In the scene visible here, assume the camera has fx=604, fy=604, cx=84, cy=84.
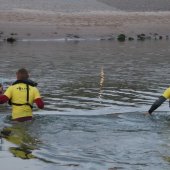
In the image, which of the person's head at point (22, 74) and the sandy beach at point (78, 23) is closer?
the person's head at point (22, 74)

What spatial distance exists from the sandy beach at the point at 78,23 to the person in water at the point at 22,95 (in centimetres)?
4100

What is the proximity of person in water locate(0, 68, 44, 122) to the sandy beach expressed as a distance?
41.0 m

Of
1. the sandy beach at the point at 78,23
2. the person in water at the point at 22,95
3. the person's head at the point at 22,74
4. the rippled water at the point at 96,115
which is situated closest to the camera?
the rippled water at the point at 96,115

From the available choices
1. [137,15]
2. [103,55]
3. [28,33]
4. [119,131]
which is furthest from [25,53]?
[137,15]

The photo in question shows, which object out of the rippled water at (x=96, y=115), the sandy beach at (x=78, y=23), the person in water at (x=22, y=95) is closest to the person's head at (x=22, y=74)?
the person in water at (x=22, y=95)

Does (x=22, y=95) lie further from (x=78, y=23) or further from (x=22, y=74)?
(x=78, y=23)

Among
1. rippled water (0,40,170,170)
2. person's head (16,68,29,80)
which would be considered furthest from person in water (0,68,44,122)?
rippled water (0,40,170,170)

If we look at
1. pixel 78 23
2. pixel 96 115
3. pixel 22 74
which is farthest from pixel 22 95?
pixel 78 23

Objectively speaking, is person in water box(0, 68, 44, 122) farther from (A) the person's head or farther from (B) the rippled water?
(B) the rippled water

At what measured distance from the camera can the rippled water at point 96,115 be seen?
39.6ft

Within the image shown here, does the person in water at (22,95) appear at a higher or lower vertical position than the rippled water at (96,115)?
higher

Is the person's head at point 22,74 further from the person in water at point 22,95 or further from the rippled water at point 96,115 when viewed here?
the rippled water at point 96,115

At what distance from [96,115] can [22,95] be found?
10.9 feet

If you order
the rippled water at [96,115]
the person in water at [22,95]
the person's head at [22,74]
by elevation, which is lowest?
the rippled water at [96,115]
